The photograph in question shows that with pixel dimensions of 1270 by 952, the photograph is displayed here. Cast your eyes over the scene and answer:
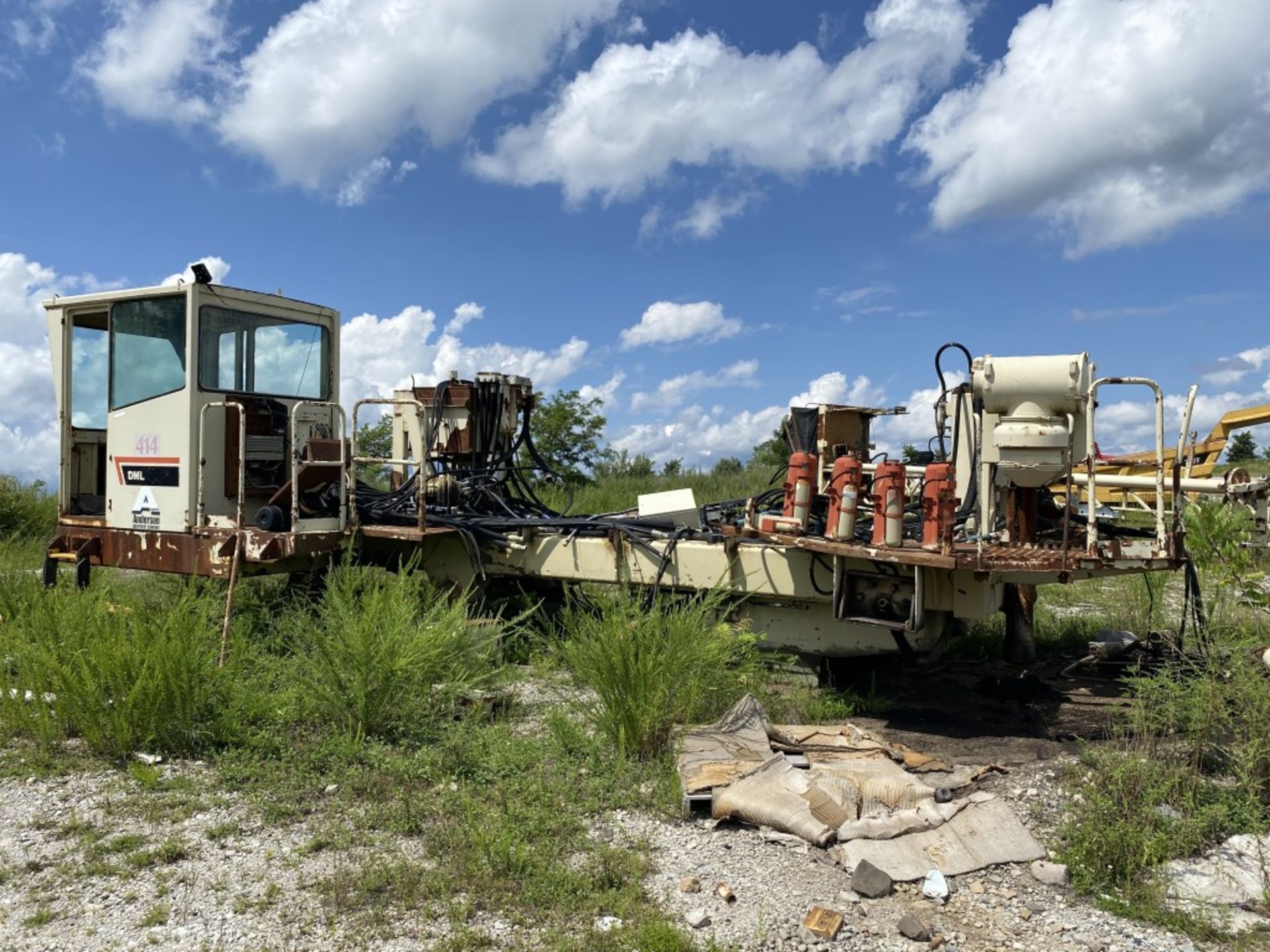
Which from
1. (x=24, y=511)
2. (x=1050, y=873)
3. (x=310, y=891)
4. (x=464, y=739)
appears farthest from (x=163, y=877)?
(x=24, y=511)

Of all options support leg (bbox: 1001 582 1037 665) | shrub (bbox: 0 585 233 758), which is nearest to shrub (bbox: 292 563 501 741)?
→ shrub (bbox: 0 585 233 758)

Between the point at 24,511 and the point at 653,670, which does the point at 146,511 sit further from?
the point at 24,511

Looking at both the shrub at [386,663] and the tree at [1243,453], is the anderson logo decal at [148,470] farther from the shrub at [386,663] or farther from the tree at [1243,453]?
the tree at [1243,453]

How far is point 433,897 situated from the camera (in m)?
3.66

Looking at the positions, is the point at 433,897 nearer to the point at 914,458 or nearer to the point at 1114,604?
the point at 914,458

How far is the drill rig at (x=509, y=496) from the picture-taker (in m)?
5.76

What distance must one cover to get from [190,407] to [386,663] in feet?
10.5

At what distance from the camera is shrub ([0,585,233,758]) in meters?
5.04

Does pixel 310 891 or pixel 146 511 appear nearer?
pixel 310 891

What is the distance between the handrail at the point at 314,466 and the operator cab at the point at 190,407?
0.03 metres

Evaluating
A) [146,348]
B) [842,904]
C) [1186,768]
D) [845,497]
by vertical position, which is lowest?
[842,904]

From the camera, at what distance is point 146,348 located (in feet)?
24.9

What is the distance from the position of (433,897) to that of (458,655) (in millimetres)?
2381

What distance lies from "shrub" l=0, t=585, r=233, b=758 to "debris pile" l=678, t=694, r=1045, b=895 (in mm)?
2610
